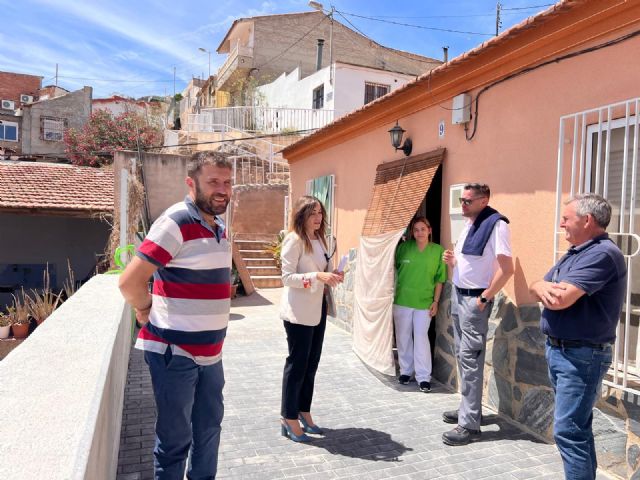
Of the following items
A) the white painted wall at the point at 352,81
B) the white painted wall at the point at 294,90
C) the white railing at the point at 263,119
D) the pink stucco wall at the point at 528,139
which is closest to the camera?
the pink stucco wall at the point at 528,139

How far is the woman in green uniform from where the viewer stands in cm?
480

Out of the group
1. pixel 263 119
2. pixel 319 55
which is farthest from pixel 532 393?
pixel 319 55

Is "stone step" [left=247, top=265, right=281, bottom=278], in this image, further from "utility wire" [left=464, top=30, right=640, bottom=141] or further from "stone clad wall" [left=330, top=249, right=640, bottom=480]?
"utility wire" [left=464, top=30, right=640, bottom=141]

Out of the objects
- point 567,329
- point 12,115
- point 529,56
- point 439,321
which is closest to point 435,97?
point 529,56

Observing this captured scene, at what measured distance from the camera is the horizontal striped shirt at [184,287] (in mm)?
2213

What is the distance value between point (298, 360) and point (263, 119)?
19.1 meters

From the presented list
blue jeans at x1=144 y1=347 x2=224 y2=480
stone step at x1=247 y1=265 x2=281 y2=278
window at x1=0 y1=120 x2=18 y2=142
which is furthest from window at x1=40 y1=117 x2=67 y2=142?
blue jeans at x1=144 y1=347 x2=224 y2=480

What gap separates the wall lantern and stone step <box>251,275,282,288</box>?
6.69 m

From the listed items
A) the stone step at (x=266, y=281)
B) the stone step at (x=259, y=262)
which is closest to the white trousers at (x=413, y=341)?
the stone step at (x=266, y=281)

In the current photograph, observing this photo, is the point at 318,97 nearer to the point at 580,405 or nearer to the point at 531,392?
the point at 531,392

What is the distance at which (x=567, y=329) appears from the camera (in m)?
2.54

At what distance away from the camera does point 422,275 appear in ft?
15.8

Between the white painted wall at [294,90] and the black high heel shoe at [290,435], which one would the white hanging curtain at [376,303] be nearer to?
the black high heel shoe at [290,435]

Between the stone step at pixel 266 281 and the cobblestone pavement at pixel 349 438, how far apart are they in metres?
6.24
